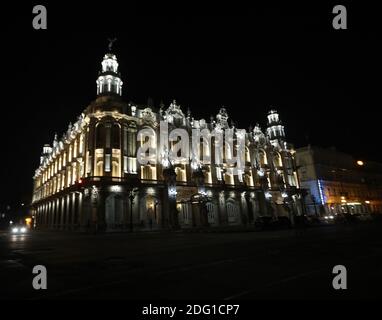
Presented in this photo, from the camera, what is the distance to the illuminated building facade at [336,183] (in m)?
75.6

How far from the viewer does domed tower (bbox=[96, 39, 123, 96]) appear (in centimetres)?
4969

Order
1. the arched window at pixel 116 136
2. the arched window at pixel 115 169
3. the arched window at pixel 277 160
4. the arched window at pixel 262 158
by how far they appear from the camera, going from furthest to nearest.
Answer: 1. the arched window at pixel 277 160
2. the arched window at pixel 262 158
3. the arched window at pixel 116 136
4. the arched window at pixel 115 169

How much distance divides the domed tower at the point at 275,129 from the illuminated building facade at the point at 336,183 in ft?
29.8

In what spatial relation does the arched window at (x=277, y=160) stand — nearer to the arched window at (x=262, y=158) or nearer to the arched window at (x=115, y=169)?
the arched window at (x=262, y=158)

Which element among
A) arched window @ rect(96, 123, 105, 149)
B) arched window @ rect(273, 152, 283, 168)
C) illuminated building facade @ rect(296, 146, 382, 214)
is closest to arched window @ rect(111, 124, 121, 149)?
arched window @ rect(96, 123, 105, 149)

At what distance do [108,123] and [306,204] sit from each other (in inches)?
2274

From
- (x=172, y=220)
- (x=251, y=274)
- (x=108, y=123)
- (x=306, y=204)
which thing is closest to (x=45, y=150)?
(x=108, y=123)

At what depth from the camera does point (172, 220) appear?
43.0 m

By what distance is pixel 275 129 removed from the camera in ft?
257

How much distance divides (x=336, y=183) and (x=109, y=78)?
6732 centimetres

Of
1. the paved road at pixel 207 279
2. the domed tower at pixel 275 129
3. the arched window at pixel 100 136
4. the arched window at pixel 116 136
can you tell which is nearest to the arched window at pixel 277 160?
the domed tower at pixel 275 129

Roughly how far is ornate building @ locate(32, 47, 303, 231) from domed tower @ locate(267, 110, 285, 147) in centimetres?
1211

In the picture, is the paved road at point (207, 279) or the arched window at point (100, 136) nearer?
the paved road at point (207, 279)

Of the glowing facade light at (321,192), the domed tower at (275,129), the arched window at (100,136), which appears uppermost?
the domed tower at (275,129)
